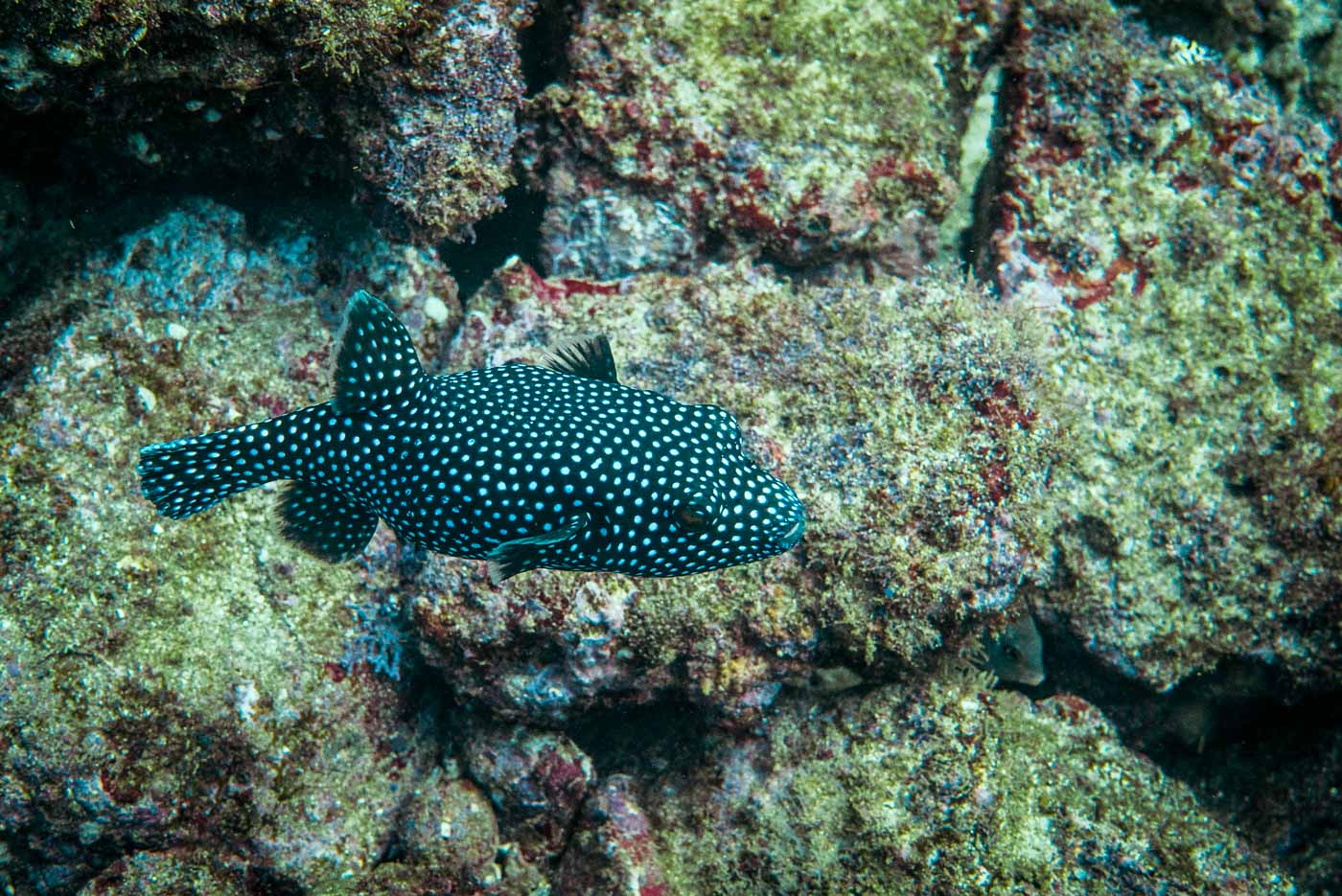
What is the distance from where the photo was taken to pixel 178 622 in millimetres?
5297

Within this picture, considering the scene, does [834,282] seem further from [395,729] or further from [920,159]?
[395,729]

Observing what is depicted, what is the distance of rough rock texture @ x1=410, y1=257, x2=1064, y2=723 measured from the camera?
5219mm

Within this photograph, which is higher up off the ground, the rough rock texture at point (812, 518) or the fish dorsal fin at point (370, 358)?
the fish dorsal fin at point (370, 358)

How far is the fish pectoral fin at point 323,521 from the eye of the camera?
4133 millimetres

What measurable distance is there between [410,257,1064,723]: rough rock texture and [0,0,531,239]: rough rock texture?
1.45 meters

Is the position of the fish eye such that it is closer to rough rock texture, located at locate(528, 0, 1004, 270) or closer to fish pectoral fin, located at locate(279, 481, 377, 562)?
fish pectoral fin, located at locate(279, 481, 377, 562)

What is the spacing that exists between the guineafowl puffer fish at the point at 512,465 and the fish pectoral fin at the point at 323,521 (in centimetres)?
12

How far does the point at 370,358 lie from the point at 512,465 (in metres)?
0.93

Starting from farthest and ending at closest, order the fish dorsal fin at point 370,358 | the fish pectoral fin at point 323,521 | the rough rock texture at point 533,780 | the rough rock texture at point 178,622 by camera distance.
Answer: the rough rock texture at point 533,780, the rough rock texture at point 178,622, the fish pectoral fin at point 323,521, the fish dorsal fin at point 370,358

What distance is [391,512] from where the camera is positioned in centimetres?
393

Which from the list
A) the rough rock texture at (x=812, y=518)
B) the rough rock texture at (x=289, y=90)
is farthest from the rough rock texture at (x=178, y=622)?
the rough rock texture at (x=812, y=518)

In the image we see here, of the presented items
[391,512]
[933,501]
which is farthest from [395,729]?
[933,501]

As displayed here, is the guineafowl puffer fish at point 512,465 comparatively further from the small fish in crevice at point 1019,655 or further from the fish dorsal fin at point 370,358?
the small fish in crevice at point 1019,655

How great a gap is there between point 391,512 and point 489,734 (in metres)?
2.90
